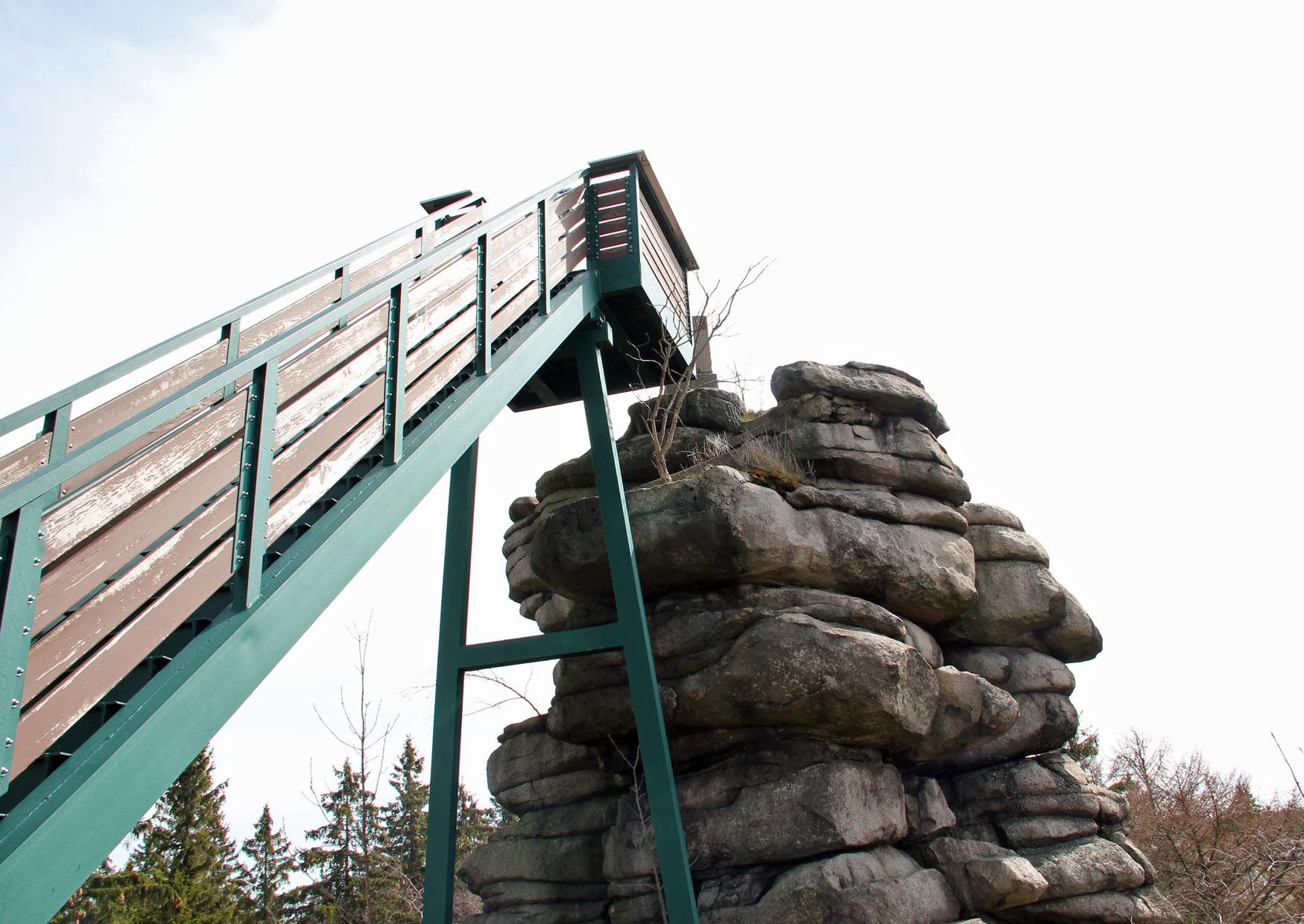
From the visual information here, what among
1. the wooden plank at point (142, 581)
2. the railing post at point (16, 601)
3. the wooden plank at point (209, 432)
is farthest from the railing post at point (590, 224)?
the railing post at point (16, 601)

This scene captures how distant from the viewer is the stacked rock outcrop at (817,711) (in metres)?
8.41

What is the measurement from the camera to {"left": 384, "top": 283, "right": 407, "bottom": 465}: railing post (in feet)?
17.5

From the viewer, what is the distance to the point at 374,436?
523 centimetres

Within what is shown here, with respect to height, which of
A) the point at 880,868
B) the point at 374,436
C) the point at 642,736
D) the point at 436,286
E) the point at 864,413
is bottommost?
the point at 880,868

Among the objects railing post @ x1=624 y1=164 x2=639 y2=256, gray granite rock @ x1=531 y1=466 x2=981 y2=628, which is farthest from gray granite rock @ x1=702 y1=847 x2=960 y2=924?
railing post @ x1=624 y1=164 x2=639 y2=256

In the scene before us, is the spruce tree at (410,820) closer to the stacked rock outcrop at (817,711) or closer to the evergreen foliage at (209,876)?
the evergreen foliage at (209,876)

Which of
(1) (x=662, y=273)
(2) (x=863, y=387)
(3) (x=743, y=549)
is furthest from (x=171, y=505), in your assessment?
(2) (x=863, y=387)

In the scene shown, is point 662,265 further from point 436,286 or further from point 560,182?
point 436,286

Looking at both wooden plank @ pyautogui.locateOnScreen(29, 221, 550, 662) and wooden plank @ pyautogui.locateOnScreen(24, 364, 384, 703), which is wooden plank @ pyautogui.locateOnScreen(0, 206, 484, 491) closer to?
wooden plank @ pyautogui.locateOnScreen(29, 221, 550, 662)

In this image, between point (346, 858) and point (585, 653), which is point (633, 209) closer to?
point (585, 653)

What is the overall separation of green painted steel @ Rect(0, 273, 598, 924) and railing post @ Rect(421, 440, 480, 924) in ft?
11.7

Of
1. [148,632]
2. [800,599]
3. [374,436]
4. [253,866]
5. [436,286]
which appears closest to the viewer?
[148,632]

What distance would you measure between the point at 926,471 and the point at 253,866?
3080 centimetres

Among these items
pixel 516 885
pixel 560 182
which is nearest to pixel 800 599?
Result: pixel 516 885
